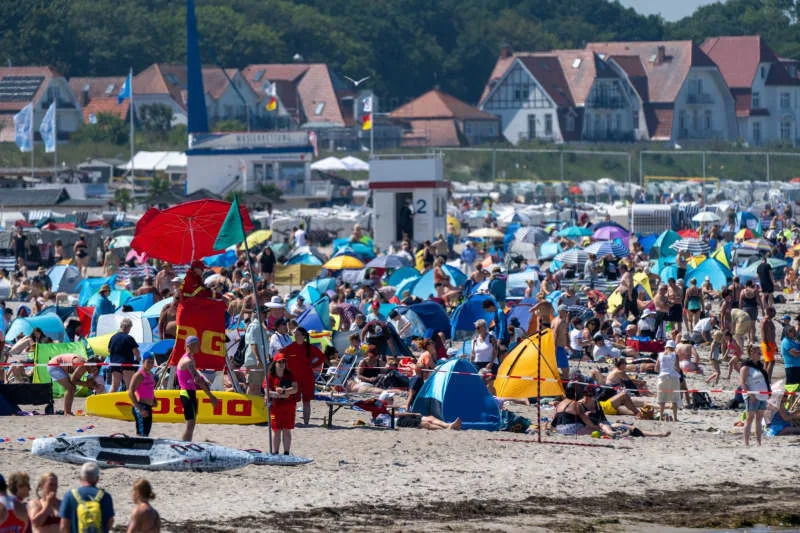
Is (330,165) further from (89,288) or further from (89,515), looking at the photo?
(89,515)

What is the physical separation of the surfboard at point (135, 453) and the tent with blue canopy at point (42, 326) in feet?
21.4

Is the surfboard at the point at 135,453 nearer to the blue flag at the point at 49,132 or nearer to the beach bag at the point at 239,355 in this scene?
the beach bag at the point at 239,355

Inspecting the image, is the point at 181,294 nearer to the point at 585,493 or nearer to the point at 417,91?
the point at 585,493

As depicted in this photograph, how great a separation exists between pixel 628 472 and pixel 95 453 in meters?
4.56

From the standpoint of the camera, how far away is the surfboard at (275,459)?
510 inches

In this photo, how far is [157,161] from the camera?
67.3 m

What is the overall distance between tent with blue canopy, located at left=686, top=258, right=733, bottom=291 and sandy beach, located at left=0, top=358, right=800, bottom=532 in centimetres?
1178

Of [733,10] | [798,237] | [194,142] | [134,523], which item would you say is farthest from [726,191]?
[733,10]

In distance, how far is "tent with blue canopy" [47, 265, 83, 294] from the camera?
28750 mm

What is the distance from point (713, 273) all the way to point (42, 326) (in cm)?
1266

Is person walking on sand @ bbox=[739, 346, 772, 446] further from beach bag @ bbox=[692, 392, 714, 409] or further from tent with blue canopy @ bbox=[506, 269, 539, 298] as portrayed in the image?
tent with blue canopy @ bbox=[506, 269, 539, 298]

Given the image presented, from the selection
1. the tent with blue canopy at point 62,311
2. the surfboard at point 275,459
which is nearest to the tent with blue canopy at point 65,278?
the tent with blue canopy at point 62,311

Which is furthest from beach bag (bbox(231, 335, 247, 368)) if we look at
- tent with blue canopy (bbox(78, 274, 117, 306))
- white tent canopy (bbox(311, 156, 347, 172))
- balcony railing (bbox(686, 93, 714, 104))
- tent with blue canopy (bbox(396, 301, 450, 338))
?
balcony railing (bbox(686, 93, 714, 104))

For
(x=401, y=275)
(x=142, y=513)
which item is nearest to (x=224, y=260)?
(x=401, y=275)
